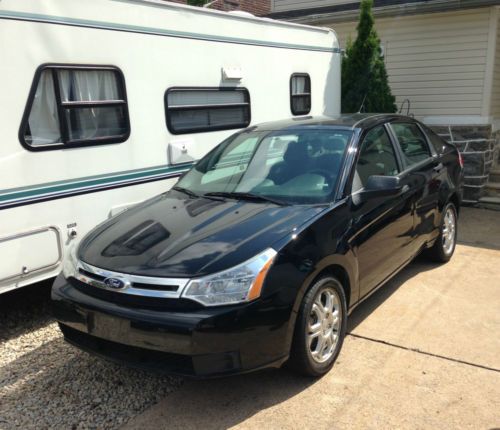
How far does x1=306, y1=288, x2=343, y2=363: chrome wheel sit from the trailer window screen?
2599 mm

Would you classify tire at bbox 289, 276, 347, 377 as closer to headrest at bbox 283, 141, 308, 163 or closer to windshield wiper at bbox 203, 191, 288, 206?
windshield wiper at bbox 203, 191, 288, 206

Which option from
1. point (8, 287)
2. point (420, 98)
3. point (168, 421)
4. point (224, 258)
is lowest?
point (168, 421)

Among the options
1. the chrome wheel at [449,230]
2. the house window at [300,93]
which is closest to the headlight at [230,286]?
the chrome wheel at [449,230]

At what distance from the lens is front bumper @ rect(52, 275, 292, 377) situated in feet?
8.87

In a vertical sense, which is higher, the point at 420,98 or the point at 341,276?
the point at 420,98

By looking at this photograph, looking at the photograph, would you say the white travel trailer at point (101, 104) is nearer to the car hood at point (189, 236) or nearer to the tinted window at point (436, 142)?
the car hood at point (189, 236)

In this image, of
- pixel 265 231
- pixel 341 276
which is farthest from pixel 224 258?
pixel 341 276

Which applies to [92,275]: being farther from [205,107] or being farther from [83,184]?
[205,107]

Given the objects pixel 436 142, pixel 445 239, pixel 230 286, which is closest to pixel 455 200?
pixel 445 239

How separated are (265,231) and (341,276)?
69cm

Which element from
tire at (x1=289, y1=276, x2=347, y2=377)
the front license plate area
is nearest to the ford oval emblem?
the front license plate area

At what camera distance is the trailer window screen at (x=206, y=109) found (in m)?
5.11

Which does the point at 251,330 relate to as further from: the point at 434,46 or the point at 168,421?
the point at 434,46

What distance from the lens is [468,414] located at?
291 cm
